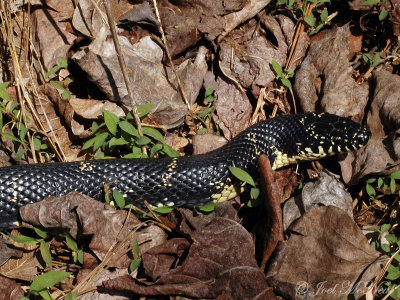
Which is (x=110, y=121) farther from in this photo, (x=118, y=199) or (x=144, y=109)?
(x=118, y=199)

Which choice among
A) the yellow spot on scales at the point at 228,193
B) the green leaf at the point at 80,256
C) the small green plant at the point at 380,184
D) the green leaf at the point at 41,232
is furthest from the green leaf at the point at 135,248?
the small green plant at the point at 380,184

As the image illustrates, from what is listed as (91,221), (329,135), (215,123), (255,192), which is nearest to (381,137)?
(329,135)

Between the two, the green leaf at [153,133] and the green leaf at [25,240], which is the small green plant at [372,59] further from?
the green leaf at [25,240]

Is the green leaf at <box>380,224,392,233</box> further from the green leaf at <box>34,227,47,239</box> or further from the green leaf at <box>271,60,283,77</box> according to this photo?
the green leaf at <box>34,227,47,239</box>

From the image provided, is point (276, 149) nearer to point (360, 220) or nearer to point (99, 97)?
point (360, 220)

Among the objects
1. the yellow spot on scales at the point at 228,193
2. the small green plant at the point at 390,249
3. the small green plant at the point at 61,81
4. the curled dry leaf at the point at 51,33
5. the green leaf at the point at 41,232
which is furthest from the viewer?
the curled dry leaf at the point at 51,33

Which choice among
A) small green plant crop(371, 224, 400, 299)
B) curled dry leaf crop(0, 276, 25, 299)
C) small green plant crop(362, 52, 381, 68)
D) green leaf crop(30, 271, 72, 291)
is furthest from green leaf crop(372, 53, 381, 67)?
curled dry leaf crop(0, 276, 25, 299)
